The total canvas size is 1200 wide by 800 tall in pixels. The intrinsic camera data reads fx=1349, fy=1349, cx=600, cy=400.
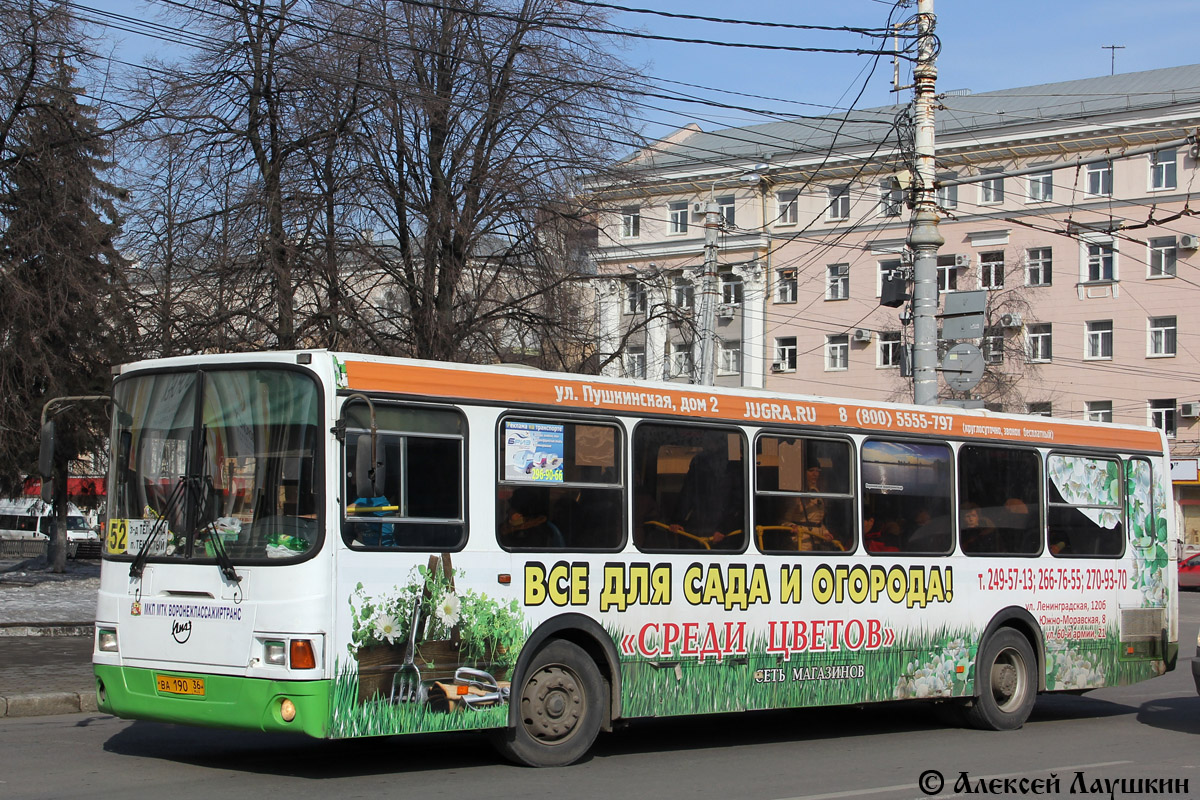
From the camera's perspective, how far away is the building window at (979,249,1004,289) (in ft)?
175

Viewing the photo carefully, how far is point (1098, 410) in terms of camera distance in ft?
170

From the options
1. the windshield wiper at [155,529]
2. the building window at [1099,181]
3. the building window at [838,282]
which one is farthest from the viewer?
the building window at [838,282]

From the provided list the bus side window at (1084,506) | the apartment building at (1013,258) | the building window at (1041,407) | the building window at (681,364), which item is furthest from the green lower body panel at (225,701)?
the building window at (1041,407)

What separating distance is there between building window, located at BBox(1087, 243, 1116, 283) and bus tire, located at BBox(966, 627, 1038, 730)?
41602 millimetres

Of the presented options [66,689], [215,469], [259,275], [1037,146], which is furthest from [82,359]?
[1037,146]

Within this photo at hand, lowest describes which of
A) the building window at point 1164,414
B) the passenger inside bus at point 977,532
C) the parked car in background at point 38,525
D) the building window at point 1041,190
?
the parked car in background at point 38,525

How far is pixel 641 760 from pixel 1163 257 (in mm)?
45456

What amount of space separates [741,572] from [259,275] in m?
10.8

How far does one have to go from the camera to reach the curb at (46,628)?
17.8 meters

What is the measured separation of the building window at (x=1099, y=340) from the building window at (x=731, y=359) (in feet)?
47.5

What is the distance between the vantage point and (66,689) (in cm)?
1222

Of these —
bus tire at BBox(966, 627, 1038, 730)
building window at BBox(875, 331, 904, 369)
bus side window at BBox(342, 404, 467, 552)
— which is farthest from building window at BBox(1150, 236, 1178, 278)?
bus side window at BBox(342, 404, 467, 552)

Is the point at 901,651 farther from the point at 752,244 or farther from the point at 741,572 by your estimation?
the point at 752,244

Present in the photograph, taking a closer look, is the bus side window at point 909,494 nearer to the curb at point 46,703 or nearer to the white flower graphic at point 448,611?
the white flower graphic at point 448,611
